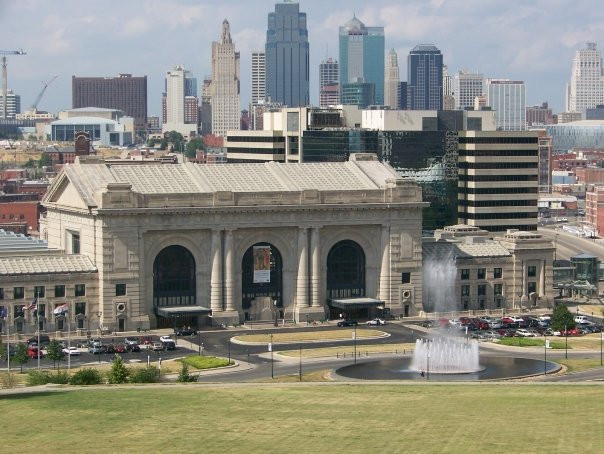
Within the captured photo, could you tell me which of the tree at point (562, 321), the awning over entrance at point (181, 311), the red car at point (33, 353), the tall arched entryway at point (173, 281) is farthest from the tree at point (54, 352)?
the tree at point (562, 321)

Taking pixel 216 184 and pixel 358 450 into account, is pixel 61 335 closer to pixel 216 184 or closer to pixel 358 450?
pixel 216 184

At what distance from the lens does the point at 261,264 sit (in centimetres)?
17512

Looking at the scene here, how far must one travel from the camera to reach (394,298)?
591ft

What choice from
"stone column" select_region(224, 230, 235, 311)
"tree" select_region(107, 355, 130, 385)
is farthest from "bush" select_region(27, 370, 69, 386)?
"stone column" select_region(224, 230, 235, 311)

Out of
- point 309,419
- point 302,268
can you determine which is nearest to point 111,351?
point 302,268

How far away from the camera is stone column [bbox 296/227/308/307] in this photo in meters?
176

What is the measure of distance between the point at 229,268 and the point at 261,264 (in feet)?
14.7

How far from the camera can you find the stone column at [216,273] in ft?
562

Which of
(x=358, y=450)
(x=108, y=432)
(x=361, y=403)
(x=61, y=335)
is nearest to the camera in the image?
(x=358, y=450)

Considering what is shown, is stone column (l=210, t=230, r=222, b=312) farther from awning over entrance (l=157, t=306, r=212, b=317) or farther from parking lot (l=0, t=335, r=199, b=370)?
parking lot (l=0, t=335, r=199, b=370)

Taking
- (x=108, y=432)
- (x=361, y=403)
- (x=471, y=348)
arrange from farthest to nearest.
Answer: (x=471, y=348) < (x=361, y=403) < (x=108, y=432)

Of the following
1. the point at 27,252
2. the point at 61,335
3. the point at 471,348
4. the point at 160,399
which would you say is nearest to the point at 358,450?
the point at 160,399

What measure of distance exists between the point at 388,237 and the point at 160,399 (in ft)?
237

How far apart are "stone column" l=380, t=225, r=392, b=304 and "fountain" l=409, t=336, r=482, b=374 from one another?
32988 millimetres
